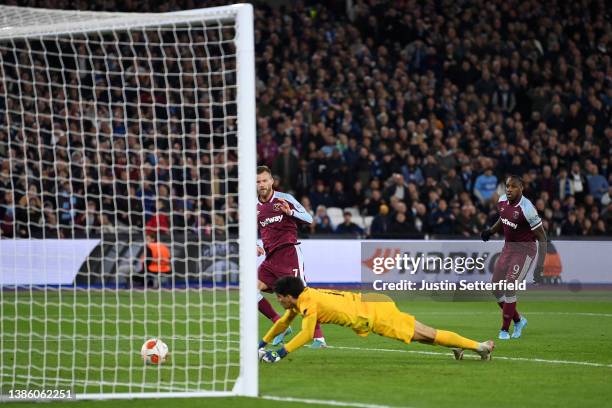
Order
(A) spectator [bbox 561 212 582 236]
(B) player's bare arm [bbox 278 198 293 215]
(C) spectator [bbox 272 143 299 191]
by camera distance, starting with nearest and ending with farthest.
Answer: (B) player's bare arm [bbox 278 198 293 215]
(A) spectator [bbox 561 212 582 236]
(C) spectator [bbox 272 143 299 191]

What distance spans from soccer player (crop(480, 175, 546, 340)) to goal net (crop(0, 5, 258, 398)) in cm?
371

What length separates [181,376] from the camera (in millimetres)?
10328

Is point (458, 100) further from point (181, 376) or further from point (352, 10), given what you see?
point (181, 376)

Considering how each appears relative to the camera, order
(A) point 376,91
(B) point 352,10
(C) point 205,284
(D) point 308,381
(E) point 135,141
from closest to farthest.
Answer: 1. (D) point 308,381
2. (C) point 205,284
3. (E) point 135,141
4. (A) point 376,91
5. (B) point 352,10

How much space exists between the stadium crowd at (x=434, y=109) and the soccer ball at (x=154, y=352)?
11.0 metres

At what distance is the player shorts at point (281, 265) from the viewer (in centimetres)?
1365

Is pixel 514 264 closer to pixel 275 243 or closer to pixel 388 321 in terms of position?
pixel 275 243

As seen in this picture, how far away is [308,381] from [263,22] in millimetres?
19388

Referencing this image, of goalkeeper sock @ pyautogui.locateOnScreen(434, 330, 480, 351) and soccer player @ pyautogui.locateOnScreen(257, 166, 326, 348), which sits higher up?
soccer player @ pyautogui.locateOnScreen(257, 166, 326, 348)

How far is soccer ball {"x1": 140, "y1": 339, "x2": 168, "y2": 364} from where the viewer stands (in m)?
11.0

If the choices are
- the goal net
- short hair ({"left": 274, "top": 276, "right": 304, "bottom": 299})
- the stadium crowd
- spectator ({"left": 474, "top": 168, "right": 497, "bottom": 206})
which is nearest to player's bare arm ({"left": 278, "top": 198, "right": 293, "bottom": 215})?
the goal net

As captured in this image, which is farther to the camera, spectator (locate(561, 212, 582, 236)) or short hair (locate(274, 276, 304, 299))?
spectator (locate(561, 212, 582, 236))

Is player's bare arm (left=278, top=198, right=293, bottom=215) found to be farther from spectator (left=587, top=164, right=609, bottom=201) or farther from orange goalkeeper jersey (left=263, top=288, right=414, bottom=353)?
spectator (left=587, top=164, right=609, bottom=201)

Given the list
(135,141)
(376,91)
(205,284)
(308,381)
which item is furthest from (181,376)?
(376,91)
